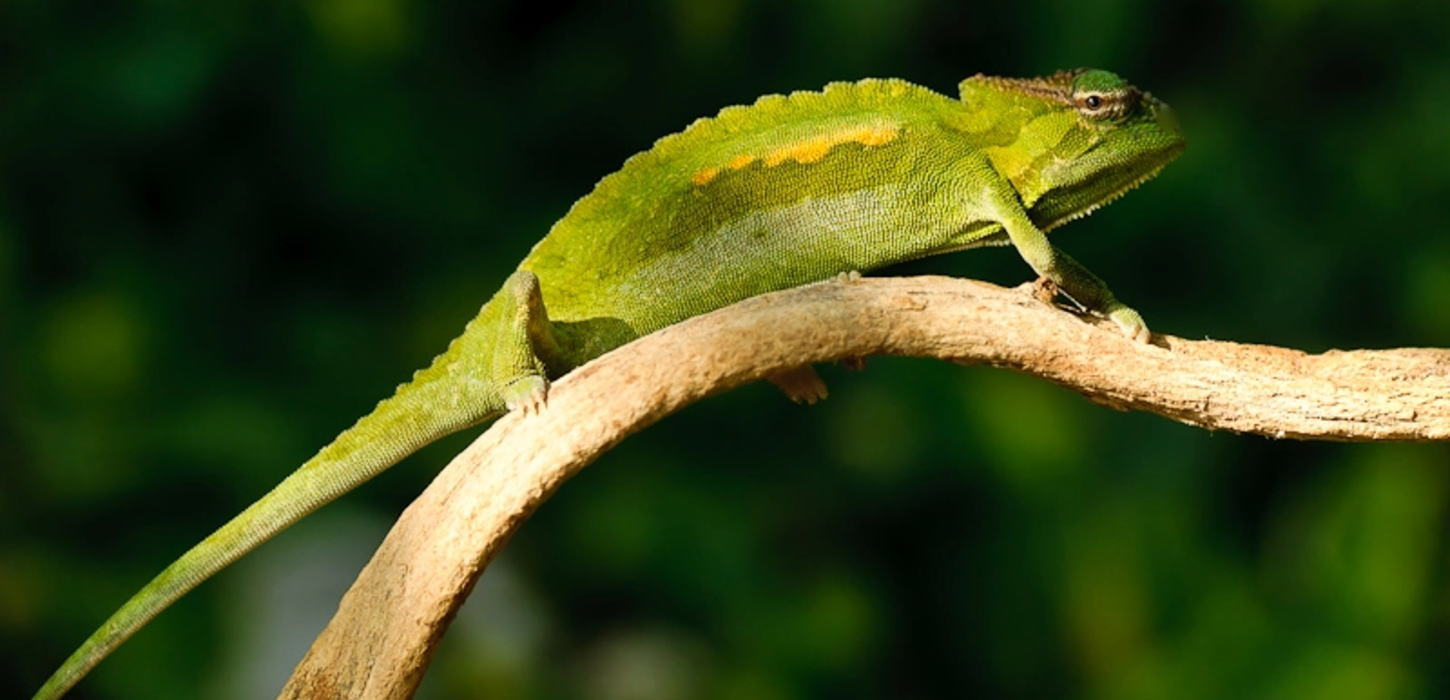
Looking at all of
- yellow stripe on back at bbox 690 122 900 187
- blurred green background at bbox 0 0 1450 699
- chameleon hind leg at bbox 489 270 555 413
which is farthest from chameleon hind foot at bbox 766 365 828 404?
blurred green background at bbox 0 0 1450 699

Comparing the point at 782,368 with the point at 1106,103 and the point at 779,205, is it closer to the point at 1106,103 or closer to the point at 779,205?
the point at 779,205

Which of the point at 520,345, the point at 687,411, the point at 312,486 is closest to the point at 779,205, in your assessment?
the point at 520,345

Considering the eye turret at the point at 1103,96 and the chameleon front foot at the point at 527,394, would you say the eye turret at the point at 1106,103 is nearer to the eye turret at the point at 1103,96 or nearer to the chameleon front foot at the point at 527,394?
the eye turret at the point at 1103,96

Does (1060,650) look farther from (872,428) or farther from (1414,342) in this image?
(1414,342)

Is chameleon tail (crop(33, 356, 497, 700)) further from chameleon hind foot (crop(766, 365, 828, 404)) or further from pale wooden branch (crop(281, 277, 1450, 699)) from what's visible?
chameleon hind foot (crop(766, 365, 828, 404))

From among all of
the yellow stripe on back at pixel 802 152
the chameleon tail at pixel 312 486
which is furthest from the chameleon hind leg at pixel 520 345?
the yellow stripe on back at pixel 802 152

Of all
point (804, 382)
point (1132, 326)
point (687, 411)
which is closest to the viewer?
point (1132, 326)
